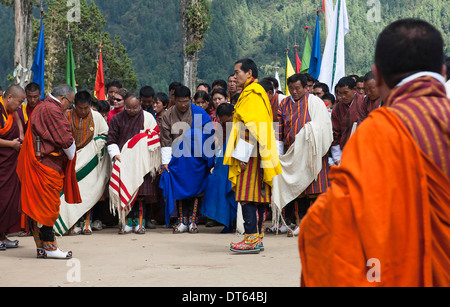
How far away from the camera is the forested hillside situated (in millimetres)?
69875

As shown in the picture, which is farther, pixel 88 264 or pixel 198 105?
pixel 198 105

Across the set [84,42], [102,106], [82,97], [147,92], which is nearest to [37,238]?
[82,97]

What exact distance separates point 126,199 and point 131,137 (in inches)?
34.2

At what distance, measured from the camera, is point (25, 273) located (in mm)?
5930

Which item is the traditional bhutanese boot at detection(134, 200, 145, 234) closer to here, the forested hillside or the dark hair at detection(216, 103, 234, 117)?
the dark hair at detection(216, 103, 234, 117)

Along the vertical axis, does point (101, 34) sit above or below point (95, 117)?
above

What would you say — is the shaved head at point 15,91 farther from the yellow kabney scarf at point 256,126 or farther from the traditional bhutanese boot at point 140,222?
the yellow kabney scarf at point 256,126

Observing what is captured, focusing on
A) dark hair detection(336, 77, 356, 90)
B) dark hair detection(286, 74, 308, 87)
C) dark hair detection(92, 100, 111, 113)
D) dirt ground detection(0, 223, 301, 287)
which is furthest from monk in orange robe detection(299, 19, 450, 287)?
dark hair detection(92, 100, 111, 113)

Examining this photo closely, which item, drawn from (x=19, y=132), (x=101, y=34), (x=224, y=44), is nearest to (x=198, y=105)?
(x=19, y=132)

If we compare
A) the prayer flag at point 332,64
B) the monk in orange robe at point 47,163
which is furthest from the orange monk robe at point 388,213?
the prayer flag at point 332,64

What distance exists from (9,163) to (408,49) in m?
6.33

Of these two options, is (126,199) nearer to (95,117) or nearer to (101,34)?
(95,117)

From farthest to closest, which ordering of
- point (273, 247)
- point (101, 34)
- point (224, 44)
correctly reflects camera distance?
point (224, 44), point (101, 34), point (273, 247)

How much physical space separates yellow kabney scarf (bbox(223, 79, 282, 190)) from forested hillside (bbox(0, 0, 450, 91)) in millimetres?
58471
